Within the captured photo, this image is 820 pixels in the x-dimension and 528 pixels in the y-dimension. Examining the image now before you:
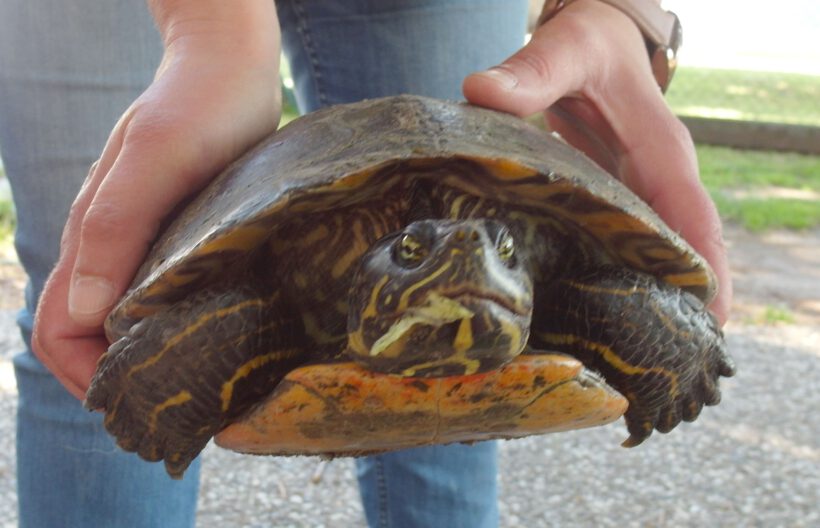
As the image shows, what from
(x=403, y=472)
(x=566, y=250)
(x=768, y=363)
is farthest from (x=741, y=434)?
(x=566, y=250)

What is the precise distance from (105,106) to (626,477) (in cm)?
196

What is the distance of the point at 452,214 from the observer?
135cm

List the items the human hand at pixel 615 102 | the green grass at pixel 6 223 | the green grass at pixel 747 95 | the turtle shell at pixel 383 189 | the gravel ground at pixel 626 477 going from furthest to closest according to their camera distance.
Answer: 1. the green grass at pixel 747 95
2. the green grass at pixel 6 223
3. the gravel ground at pixel 626 477
4. the human hand at pixel 615 102
5. the turtle shell at pixel 383 189

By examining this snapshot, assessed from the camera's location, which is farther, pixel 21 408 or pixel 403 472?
pixel 403 472

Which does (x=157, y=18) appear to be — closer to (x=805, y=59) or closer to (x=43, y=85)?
(x=43, y=85)

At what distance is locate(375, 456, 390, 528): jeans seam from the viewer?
2.08 metres

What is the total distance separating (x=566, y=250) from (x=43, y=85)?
0.94 metres

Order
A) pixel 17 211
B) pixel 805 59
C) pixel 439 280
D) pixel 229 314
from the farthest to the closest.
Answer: pixel 805 59
pixel 17 211
pixel 229 314
pixel 439 280

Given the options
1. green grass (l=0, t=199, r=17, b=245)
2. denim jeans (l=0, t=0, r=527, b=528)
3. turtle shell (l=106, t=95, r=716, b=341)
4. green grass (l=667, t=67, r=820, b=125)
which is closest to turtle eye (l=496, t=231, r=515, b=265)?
turtle shell (l=106, t=95, r=716, b=341)

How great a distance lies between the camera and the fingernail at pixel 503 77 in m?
1.53

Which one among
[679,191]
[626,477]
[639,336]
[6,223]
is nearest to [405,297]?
[639,336]

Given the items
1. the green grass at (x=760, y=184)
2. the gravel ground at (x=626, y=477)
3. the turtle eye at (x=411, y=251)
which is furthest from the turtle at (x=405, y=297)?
the green grass at (x=760, y=184)

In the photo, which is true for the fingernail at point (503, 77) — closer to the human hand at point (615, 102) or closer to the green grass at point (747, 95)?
the human hand at point (615, 102)

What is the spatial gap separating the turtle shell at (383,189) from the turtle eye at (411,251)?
14 centimetres
